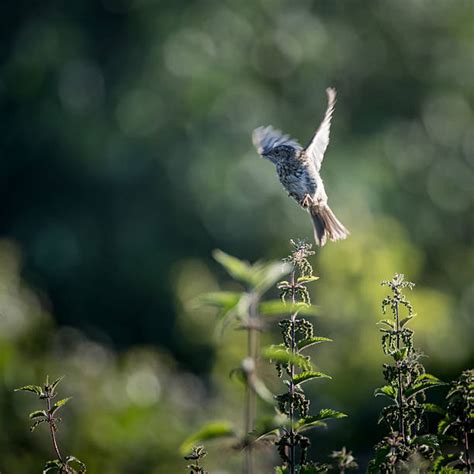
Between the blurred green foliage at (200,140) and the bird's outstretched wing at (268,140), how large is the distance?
5.30 m

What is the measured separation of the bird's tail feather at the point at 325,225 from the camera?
11.9ft

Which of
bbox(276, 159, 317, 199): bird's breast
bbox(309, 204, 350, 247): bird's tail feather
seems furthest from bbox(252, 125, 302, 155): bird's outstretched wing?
bbox(309, 204, 350, 247): bird's tail feather

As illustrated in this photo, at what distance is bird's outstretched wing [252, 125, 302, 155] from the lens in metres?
4.09

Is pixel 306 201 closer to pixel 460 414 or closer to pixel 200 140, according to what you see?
pixel 460 414

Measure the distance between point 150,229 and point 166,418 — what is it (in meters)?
8.06

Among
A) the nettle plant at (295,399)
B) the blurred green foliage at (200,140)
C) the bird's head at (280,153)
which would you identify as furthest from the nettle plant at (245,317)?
the blurred green foliage at (200,140)

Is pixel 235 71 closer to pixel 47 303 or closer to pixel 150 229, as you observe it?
pixel 150 229

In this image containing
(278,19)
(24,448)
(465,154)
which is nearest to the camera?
(24,448)

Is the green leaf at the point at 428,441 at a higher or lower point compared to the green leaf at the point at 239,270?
lower

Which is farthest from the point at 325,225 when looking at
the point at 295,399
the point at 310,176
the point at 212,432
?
the point at 212,432

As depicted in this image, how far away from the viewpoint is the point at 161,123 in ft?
45.0

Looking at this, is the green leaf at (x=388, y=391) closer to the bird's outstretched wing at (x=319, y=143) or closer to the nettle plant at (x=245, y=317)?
the nettle plant at (x=245, y=317)

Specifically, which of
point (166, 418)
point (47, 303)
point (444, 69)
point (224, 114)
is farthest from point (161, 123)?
point (166, 418)

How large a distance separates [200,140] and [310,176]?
962 cm
